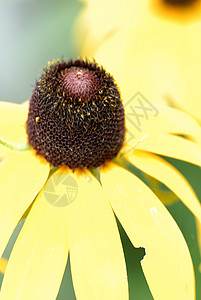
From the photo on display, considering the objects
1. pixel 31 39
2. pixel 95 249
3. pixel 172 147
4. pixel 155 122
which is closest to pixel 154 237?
pixel 95 249

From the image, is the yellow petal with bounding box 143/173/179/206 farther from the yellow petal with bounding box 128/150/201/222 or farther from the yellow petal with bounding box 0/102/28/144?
the yellow petal with bounding box 0/102/28/144

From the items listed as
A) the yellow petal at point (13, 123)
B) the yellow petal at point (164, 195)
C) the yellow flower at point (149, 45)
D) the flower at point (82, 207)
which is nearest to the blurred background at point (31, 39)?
the yellow flower at point (149, 45)

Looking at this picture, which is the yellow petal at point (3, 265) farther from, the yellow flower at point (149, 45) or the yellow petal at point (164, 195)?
the yellow flower at point (149, 45)

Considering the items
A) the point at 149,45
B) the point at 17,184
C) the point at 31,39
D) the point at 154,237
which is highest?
the point at 31,39

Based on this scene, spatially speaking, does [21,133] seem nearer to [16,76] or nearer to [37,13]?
[16,76]

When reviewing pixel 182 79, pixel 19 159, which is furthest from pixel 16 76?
pixel 19 159

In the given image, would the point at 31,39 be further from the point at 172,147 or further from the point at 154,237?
the point at 154,237
